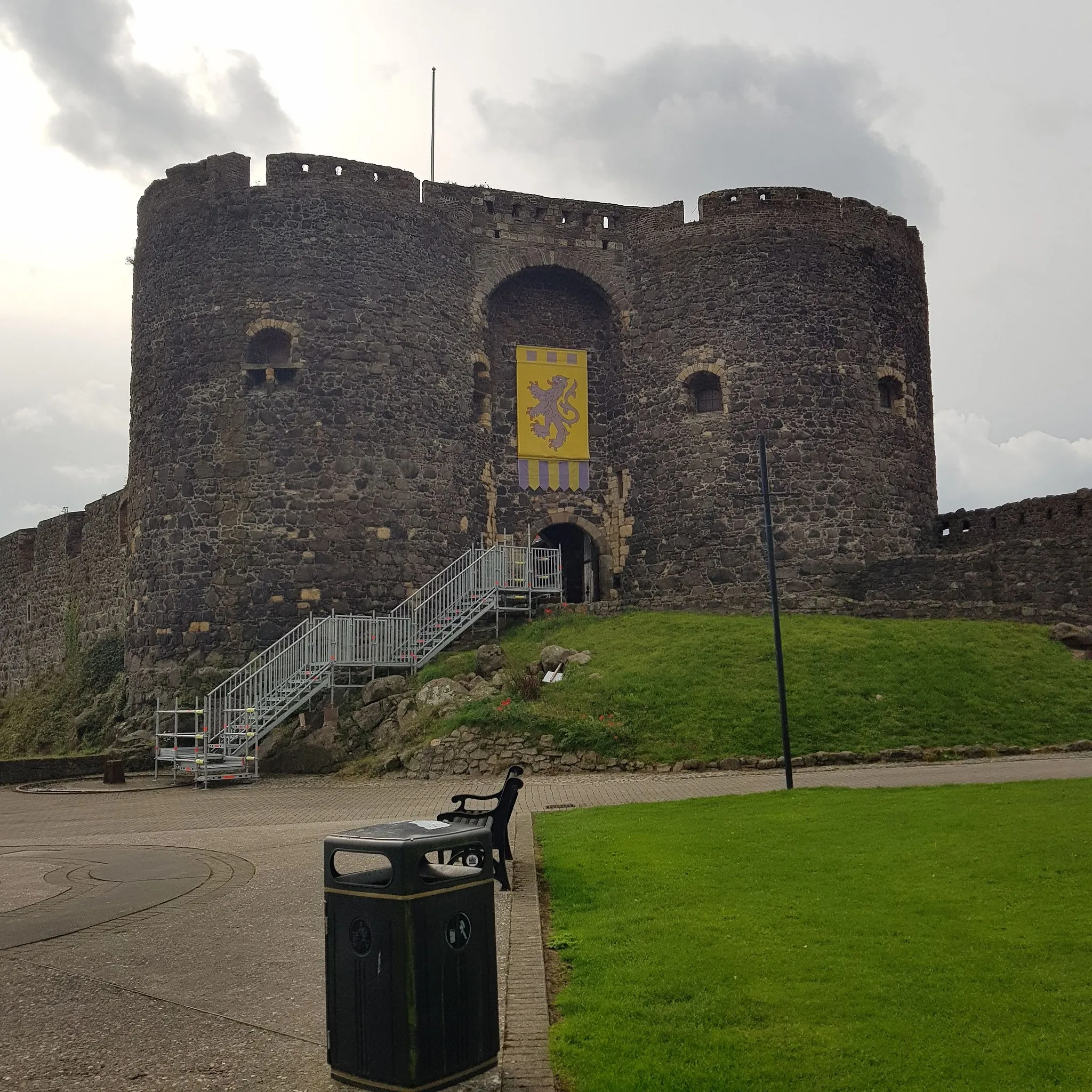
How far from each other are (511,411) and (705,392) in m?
4.81

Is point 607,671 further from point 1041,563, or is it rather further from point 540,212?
point 540,212

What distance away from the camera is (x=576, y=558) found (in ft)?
95.9

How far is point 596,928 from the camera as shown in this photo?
6.73 meters

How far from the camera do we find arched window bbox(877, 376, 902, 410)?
27.9 meters

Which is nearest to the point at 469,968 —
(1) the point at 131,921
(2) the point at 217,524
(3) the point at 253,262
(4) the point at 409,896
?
(4) the point at 409,896

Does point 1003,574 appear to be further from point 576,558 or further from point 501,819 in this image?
point 501,819

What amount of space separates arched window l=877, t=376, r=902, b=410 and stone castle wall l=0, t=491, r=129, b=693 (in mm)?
18666

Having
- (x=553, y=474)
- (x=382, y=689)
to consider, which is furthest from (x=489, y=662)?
(x=553, y=474)

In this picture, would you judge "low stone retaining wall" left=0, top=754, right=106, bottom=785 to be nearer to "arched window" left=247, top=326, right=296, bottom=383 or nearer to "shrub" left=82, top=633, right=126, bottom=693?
"shrub" left=82, top=633, right=126, bottom=693

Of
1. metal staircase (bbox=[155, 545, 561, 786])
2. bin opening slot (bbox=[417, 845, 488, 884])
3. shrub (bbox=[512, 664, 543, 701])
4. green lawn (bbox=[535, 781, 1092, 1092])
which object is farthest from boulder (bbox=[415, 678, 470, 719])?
bin opening slot (bbox=[417, 845, 488, 884])

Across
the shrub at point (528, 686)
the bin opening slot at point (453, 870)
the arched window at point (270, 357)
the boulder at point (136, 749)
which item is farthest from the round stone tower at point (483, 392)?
the bin opening slot at point (453, 870)

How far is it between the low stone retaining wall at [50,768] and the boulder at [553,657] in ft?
26.1

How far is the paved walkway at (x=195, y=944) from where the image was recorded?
470cm

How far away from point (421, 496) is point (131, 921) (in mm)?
18073
